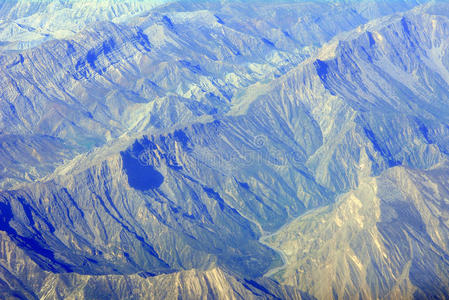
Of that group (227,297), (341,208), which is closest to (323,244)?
(341,208)

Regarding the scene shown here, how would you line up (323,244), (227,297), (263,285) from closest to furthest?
1. (227,297)
2. (263,285)
3. (323,244)

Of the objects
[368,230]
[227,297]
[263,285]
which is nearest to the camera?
[227,297]

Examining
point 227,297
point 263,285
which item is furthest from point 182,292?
point 263,285

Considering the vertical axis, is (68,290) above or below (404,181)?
below

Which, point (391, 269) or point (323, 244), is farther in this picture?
point (323, 244)

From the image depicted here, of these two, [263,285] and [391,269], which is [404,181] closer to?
[391,269]

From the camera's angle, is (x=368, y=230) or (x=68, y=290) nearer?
(x=68, y=290)

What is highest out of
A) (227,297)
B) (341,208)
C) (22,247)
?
(341,208)

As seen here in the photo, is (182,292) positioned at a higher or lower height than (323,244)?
lower

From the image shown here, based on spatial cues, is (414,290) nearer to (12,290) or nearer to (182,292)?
(182,292)
